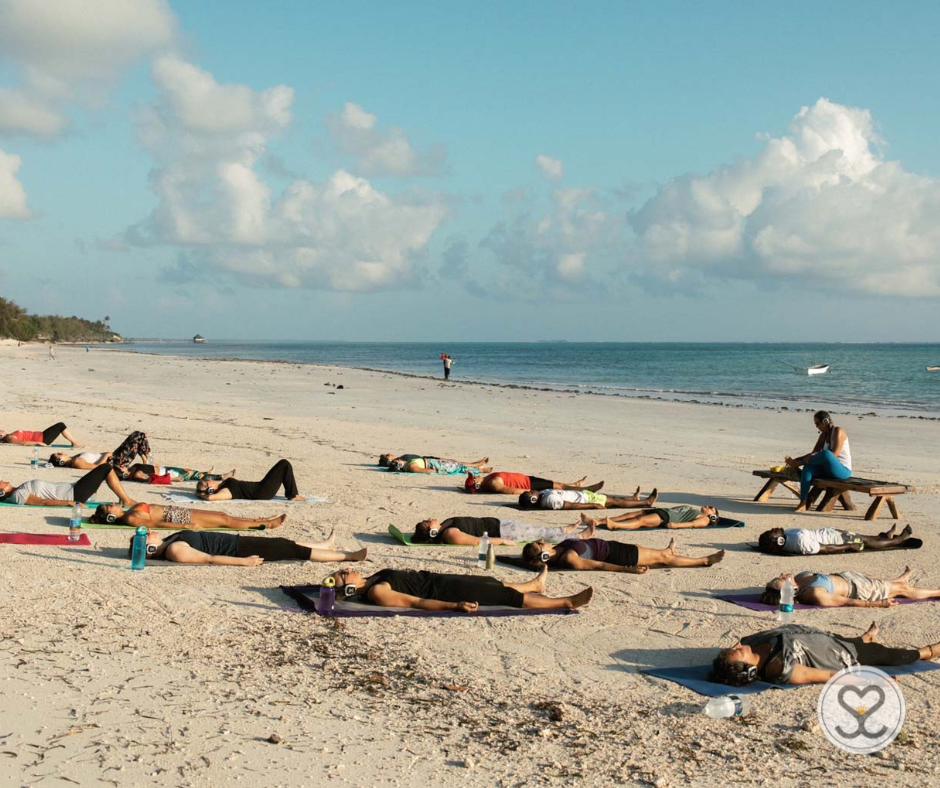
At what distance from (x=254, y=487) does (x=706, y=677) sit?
769cm

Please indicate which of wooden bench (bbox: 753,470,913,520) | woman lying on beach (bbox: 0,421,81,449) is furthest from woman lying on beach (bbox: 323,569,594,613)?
woman lying on beach (bbox: 0,421,81,449)

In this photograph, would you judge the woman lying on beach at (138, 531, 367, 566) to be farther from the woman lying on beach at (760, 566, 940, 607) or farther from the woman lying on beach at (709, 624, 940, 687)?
the woman lying on beach at (709, 624, 940, 687)

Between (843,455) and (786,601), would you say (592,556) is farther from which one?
(843,455)

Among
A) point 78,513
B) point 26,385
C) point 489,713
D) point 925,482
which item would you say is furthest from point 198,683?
point 26,385

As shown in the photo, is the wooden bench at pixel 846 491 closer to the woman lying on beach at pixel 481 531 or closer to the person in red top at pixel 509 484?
the person in red top at pixel 509 484

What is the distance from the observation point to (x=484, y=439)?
20.3m

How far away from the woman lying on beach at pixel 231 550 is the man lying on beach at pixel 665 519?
3.42 metres

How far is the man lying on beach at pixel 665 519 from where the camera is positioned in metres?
10.9

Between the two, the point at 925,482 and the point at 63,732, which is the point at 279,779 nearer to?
the point at 63,732

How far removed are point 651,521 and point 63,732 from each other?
7.62 meters

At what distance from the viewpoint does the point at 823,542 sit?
971cm

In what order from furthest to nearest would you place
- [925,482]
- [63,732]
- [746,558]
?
[925,482] < [746,558] < [63,732]

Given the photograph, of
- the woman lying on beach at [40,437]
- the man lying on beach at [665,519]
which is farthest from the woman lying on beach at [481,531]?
the woman lying on beach at [40,437]

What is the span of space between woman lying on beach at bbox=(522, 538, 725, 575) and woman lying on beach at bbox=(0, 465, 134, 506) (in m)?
5.28
